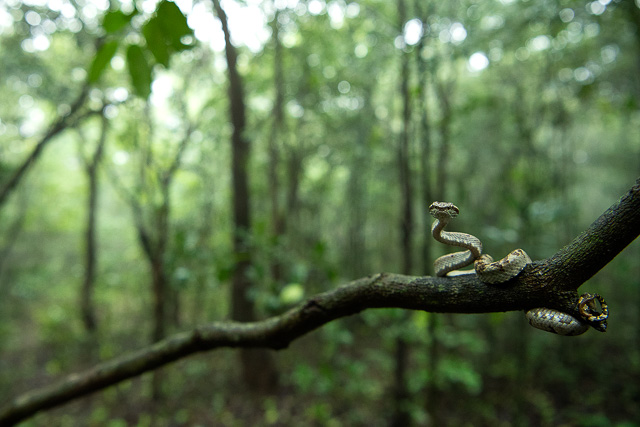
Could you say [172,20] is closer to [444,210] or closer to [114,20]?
[114,20]

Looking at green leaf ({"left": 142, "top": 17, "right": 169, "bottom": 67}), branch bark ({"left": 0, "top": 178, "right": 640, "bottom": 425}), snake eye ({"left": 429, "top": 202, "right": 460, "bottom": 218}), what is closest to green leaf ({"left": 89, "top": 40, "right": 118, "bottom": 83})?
green leaf ({"left": 142, "top": 17, "right": 169, "bottom": 67})

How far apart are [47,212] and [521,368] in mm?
16203

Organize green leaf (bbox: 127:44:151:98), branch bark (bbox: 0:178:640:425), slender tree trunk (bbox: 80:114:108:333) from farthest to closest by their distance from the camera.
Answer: slender tree trunk (bbox: 80:114:108:333) → green leaf (bbox: 127:44:151:98) → branch bark (bbox: 0:178:640:425)

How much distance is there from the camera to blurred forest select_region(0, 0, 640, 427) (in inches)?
157

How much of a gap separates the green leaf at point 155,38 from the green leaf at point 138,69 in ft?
0.27

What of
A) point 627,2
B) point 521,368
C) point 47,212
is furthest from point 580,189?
point 47,212

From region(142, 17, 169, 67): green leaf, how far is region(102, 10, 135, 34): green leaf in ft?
0.40

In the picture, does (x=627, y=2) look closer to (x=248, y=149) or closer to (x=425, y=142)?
(x=425, y=142)

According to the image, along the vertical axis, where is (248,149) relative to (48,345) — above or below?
above

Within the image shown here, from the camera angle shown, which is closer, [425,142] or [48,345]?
[425,142]

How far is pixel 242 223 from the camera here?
5805 mm

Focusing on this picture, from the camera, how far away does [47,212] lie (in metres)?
13.7

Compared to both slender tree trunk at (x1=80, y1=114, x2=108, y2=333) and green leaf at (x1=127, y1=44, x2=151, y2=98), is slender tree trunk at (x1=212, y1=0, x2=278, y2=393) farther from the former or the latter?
slender tree trunk at (x1=80, y1=114, x2=108, y2=333)

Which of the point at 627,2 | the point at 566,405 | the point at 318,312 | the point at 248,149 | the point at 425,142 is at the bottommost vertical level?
the point at 566,405
